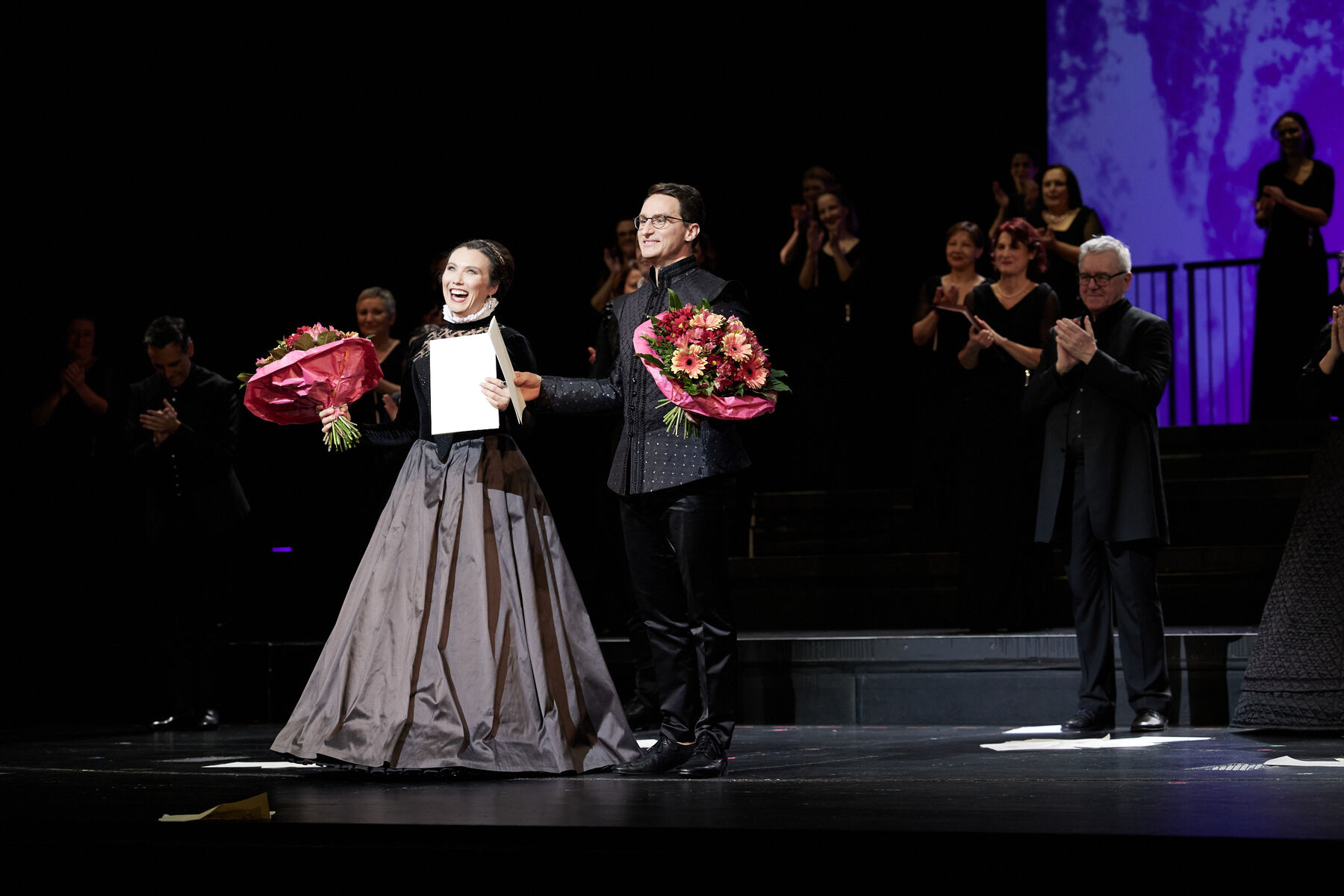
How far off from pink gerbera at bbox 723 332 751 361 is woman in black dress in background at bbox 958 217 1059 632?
2249mm

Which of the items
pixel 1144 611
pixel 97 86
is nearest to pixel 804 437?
pixel 1144 611

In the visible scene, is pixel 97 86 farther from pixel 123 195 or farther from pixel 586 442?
pixel 586 442

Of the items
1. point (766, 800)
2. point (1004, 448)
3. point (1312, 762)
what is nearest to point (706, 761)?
point (766, 800)

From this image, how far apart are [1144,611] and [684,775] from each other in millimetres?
1735

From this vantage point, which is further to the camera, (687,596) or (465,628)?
(465,628)

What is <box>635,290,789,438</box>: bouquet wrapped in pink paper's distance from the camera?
3.29 m

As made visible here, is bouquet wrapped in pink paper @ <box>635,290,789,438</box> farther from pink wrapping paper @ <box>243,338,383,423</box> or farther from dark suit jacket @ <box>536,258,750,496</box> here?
pink wrapping paper @ <box>243,338,383,423</box>

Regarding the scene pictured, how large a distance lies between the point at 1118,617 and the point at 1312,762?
936 mm

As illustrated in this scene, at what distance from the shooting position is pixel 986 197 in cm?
839

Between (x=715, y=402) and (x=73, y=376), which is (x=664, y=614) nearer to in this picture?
(x=715, y=402)

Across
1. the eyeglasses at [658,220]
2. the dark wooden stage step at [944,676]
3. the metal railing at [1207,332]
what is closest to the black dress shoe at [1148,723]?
the dark wooden stage step at [944,676]

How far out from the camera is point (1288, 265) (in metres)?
7.38

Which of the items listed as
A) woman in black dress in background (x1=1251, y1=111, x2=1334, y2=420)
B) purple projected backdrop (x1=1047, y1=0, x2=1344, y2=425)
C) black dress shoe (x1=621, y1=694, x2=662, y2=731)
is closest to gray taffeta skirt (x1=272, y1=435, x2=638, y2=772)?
black dress shoe (x1=621, y1=694, x2=662, y2=731)

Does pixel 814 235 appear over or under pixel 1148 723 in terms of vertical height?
over
